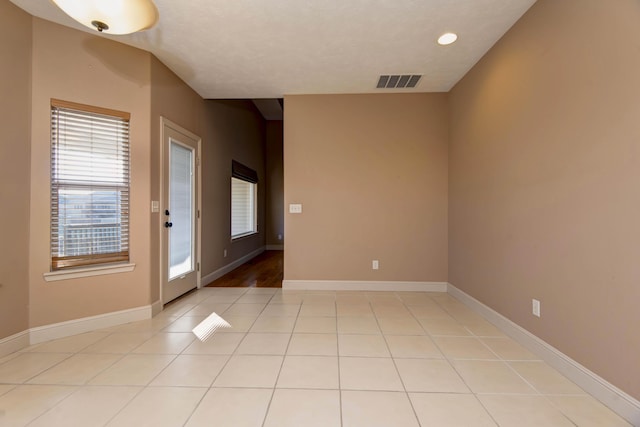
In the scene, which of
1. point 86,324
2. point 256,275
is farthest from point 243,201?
point 86,324

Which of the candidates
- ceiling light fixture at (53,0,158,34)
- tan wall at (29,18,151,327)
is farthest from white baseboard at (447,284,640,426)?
tan wall at (29,18,151,327)

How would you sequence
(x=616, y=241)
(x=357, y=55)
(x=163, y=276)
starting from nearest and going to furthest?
(x=616, y=241) → (x=357, y=55) → (x=163, y=276)

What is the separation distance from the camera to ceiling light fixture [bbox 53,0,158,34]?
5.03 feet

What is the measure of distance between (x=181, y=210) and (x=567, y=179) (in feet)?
12.8

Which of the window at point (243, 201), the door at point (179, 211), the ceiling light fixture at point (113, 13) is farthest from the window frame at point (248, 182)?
the ceiling light fixture at point (113, 13)

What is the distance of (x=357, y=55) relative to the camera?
2969 mm

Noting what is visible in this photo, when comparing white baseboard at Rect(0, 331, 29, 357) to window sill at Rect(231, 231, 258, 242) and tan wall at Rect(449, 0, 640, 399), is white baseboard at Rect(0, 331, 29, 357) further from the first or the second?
tan wall at Rect(449, 0, 640, 399)

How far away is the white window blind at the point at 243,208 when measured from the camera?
5695 millimetres

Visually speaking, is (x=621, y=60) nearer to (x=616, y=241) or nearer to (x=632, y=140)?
(x=632, y=140)

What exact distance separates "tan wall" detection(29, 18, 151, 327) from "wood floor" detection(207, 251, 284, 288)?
1.52 metres

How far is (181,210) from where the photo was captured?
3623 mm

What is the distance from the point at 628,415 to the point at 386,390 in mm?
1266

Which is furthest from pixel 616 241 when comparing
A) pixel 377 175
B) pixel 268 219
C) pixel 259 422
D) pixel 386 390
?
pixel 268 219

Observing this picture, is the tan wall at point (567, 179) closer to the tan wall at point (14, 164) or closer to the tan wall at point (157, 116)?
the tan wall at point (157, 116)
